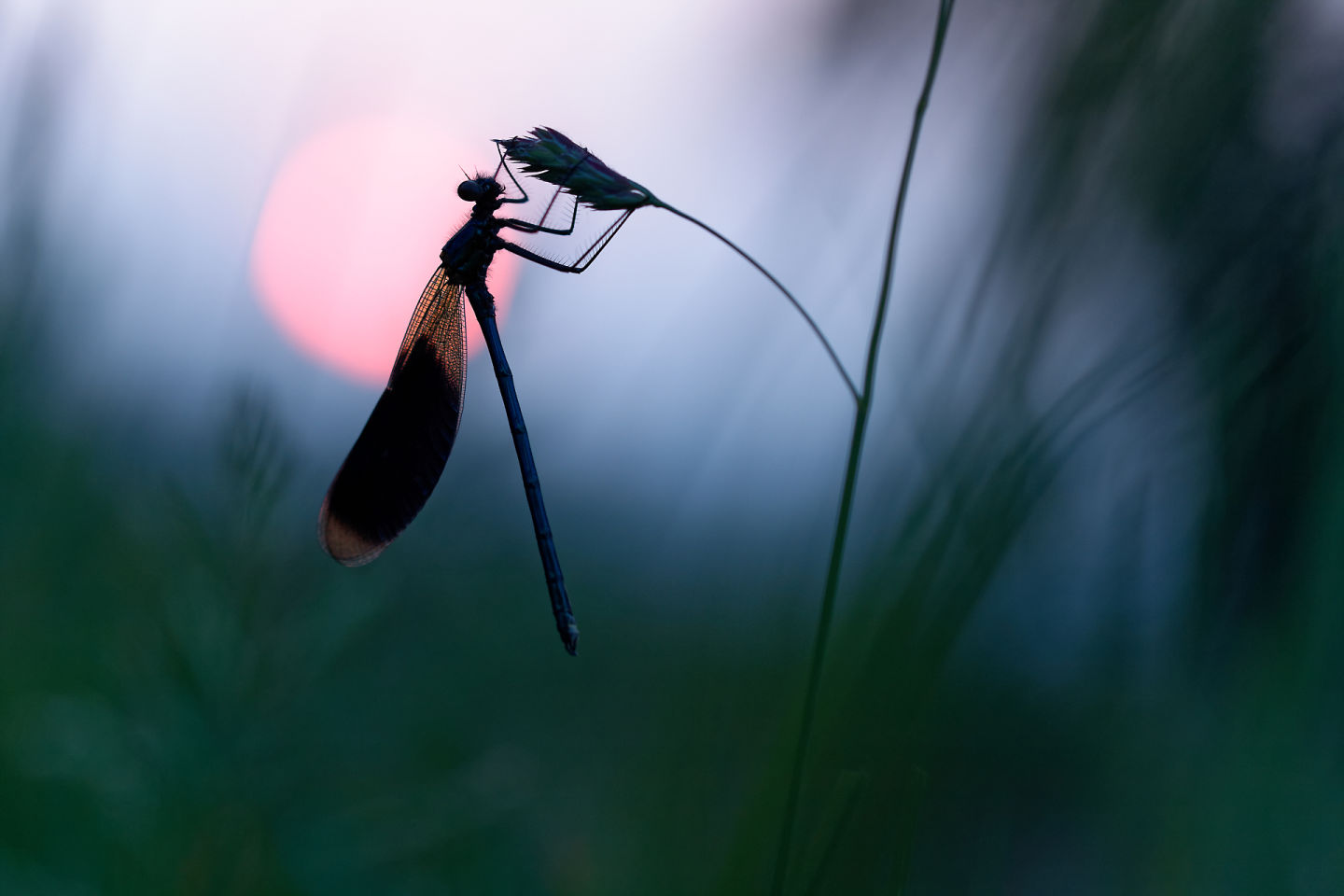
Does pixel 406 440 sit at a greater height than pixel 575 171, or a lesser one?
lesser

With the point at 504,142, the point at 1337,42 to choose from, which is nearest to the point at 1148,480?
the point at 1337,42

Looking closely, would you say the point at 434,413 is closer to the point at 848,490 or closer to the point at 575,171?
the point at 575,171

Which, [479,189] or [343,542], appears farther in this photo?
[479,189]

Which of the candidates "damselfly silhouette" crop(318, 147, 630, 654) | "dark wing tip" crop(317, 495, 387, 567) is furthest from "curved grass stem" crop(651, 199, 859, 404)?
"dark wing tip" crop(317, 495, 387, 567)

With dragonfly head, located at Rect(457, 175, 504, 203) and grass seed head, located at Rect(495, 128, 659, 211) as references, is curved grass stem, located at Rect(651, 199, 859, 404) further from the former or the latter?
dragonfly head, located at Rect(457, 175, 504, 203)

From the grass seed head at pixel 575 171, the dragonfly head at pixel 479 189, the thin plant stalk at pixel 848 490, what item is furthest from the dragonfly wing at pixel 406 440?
the thin plant stalk at pixel 848 490

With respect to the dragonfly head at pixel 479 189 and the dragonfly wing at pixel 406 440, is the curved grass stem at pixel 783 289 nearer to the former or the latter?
the dragonfly wing at pixel 406 440

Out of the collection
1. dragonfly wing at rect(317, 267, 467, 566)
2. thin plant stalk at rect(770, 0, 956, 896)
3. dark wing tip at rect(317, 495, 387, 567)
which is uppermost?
thin plant stalk at rect(770, 0, 956, 896)

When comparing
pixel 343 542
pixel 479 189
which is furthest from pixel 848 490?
pixel 479 189
